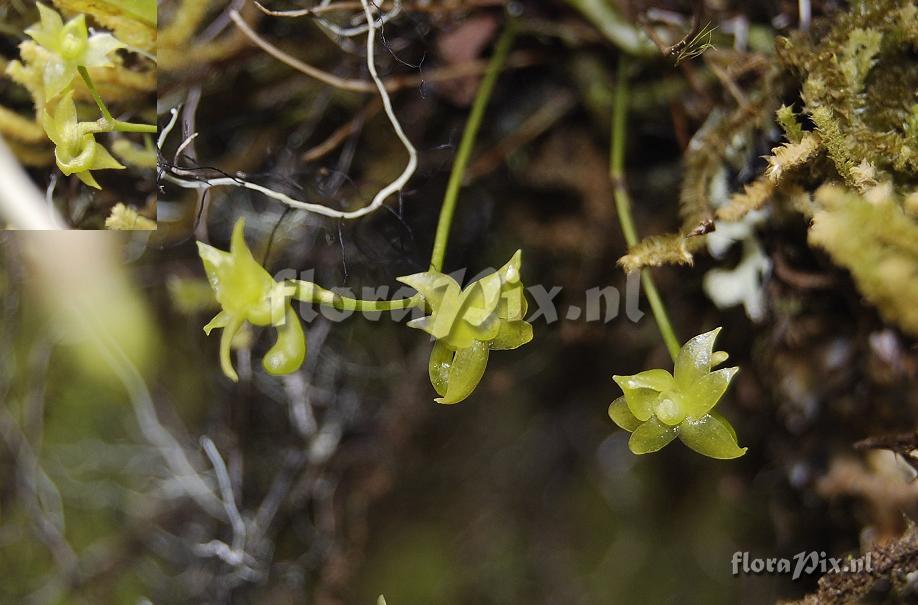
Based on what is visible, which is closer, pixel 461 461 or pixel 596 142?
pixel 596 142

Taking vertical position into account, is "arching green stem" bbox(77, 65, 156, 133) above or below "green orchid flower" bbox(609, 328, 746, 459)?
above

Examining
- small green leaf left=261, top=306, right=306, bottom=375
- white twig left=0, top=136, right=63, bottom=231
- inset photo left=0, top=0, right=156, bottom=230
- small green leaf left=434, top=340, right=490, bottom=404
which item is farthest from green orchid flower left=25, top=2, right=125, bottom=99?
small green leaf left=434, top=340, right=490, bottom=404

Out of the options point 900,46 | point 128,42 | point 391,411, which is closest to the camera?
point 900,46

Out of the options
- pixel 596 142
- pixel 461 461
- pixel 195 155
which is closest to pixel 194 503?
pixel 461 461

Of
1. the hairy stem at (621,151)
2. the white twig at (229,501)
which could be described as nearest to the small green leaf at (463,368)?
the hairy stem at (621,151)

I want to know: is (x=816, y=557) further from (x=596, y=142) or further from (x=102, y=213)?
(x=102, y=213)

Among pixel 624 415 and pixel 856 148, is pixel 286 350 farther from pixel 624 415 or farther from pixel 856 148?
pixel 856 148

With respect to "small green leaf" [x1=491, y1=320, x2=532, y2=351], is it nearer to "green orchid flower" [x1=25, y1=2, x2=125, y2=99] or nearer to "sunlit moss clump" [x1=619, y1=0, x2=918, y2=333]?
"sunlit moss clump" [x1=619, y1=0, x2=918, y2=333]
